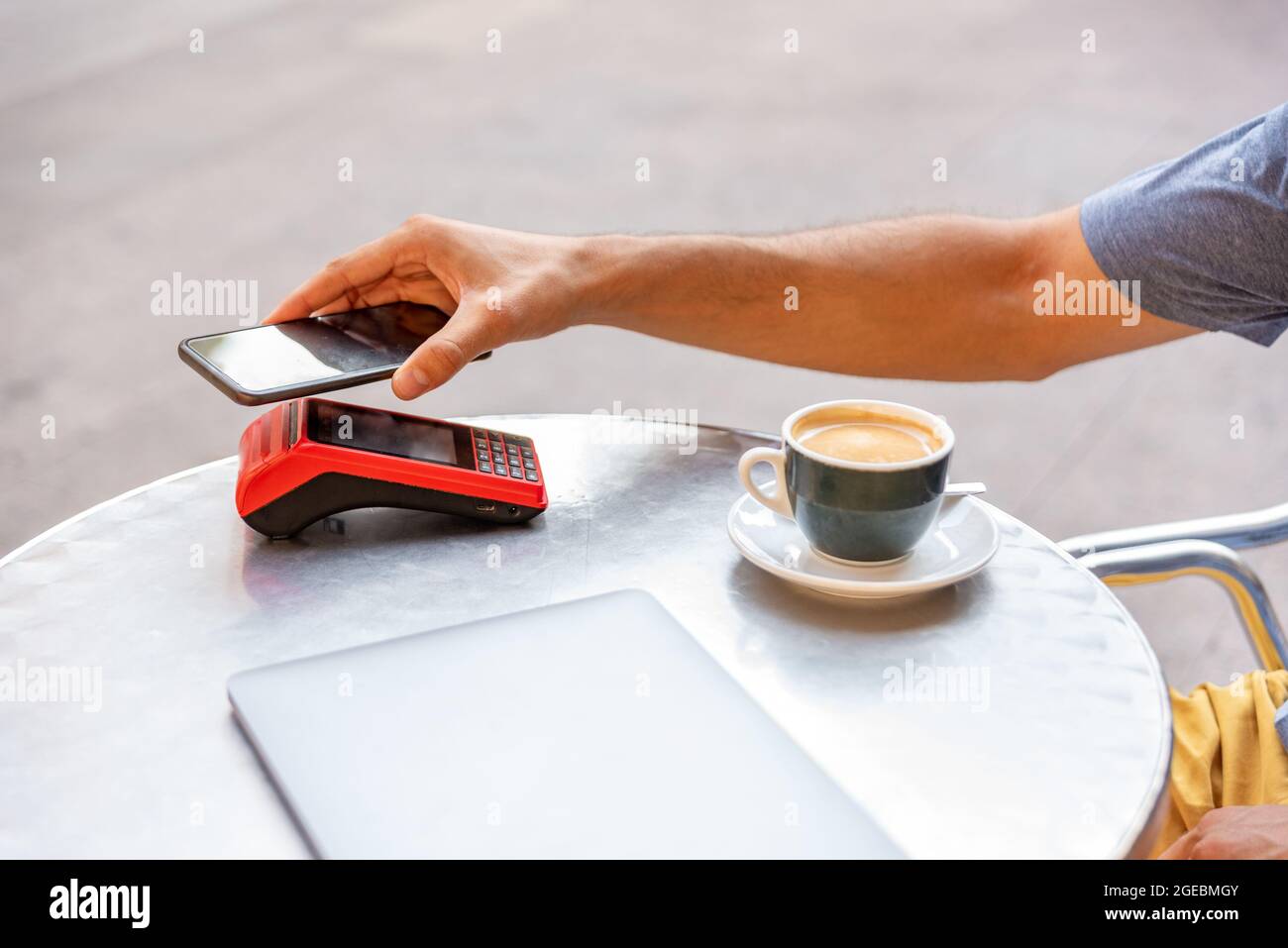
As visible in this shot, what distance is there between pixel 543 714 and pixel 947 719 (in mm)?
249

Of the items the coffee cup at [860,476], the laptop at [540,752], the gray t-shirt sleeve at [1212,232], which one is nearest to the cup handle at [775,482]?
the coffee cup at [860,476]

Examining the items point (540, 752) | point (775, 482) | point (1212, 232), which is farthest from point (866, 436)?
point (1212, 232)

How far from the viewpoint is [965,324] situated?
4.16ft

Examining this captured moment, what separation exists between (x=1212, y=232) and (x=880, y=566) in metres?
0.55

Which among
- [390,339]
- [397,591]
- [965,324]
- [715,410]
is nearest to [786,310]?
[965,324]

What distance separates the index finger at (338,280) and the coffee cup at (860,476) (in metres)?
0.41

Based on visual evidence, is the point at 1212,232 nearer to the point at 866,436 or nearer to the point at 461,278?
the point at 866,436

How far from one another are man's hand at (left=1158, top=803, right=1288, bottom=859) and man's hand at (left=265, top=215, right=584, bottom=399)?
25.7 inches

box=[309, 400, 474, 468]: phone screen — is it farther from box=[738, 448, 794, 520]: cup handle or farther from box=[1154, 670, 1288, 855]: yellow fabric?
box=[1154, 670, 1288, 855]: yellow fabric

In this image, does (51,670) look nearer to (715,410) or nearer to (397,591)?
(397,591)

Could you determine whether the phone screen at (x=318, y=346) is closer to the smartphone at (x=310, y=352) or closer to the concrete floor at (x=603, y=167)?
the smartphone at (x=310, y=352)

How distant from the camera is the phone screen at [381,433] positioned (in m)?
0.95

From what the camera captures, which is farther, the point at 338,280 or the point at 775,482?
the point at 338,280

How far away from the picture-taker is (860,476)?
846 mm
